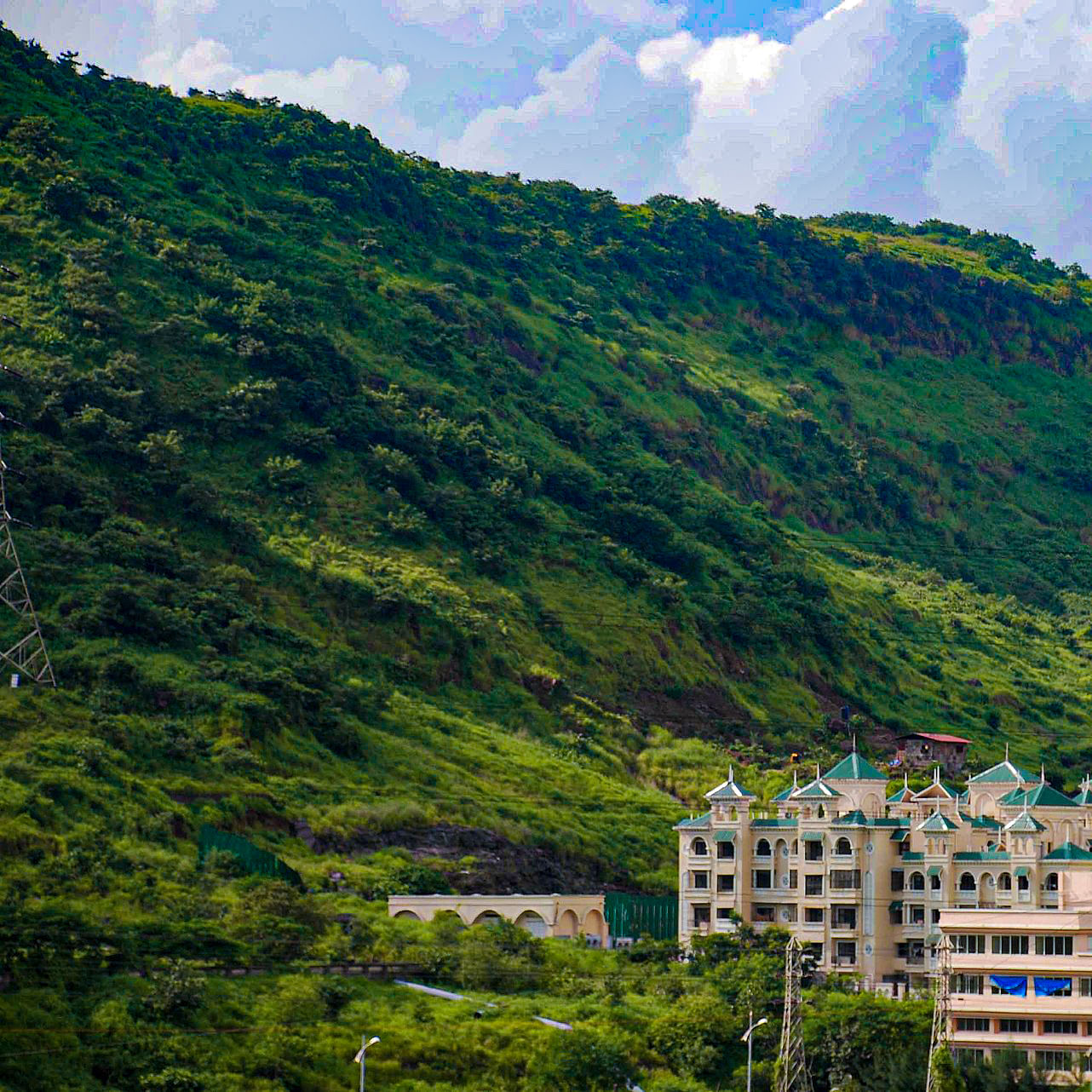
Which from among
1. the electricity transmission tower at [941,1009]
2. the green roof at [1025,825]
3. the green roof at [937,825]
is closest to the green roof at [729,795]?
the green roof at [937,825]

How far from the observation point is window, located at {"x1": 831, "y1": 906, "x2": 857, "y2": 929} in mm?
102500

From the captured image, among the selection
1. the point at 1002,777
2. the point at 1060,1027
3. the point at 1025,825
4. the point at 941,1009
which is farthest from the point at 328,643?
the point at 941,1009

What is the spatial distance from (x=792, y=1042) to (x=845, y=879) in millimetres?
18252

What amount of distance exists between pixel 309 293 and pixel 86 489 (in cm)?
5033

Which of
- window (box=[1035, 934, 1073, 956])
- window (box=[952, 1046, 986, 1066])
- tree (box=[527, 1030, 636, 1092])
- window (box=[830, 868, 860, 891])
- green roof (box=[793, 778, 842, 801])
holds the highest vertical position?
green roof (box=[793, 778, 842, 801])

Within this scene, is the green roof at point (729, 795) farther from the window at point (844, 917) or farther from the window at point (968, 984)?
the window at point (968, 984)

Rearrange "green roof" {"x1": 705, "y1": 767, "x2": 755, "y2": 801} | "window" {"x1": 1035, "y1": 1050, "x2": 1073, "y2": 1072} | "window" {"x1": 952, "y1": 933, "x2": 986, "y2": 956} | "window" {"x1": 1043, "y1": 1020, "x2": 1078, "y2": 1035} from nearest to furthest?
"window" {"x1": 1035, "y1": 1050, "x2": 1073, "y2": 1072} → "window" {"x1": 1043, "y1": 1020, "x2": 1078, "y2": 1035} → "window" {"x1": 952, "y1": 933, "x2": 986, "y2": 956} → "green roof" {"x1": 705, "y1": 767, "x2": 755, "y2": 801}

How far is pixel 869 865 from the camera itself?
102 metres

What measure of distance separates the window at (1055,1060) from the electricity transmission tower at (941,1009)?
3.61 m

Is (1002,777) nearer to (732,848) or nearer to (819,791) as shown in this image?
(819,791)

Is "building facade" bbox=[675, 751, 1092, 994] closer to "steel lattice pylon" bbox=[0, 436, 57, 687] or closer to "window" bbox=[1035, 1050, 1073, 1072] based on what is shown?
"window" bbox=[1035, 1050, 1073, 1072]

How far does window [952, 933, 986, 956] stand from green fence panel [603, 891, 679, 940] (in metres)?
17.4

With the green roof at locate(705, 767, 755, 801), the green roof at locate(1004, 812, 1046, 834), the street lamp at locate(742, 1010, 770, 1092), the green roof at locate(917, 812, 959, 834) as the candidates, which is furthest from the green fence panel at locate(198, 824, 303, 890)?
the green roof at locate(1004, 812, 1046, 834)

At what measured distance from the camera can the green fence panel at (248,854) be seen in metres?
103
